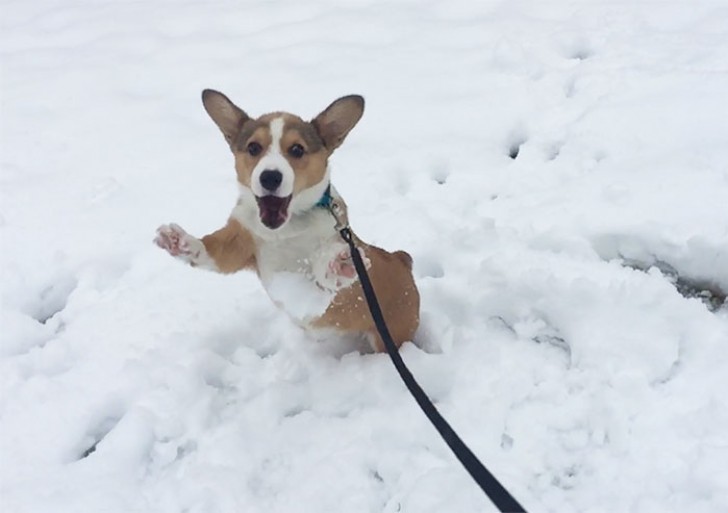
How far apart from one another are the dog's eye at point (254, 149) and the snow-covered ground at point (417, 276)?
0.93 meters

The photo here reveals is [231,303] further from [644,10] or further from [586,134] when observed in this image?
[644,10]

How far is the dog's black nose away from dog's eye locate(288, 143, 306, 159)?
197 mm

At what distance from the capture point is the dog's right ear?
2732 millimetres

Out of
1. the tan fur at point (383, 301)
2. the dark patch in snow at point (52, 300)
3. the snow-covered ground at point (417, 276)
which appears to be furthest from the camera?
the dark patch in snow at point (52, 300)

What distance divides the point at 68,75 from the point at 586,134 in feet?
12.9

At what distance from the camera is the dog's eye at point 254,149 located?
2.54m

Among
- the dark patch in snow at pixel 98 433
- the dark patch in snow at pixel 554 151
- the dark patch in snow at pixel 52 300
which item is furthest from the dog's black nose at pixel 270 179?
the dark patch in snow at pixel 554 151

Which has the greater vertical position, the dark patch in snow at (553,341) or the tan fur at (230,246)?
the tan fur at (230,246)

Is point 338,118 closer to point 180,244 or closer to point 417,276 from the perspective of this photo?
point 180,244

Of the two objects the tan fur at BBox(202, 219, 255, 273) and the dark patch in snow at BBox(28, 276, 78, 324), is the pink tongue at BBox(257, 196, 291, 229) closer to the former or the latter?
the tan fur at BBox(202, 219, 255, 273)

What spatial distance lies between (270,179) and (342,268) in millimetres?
425

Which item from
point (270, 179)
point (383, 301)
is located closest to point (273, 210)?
point (270, 179)

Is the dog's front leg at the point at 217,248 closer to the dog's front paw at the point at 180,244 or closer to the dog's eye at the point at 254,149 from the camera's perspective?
the dog's front paw at the point at 180,244

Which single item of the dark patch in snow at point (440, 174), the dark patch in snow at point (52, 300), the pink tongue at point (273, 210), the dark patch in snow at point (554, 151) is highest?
the pink tongue at point (273, 210)
